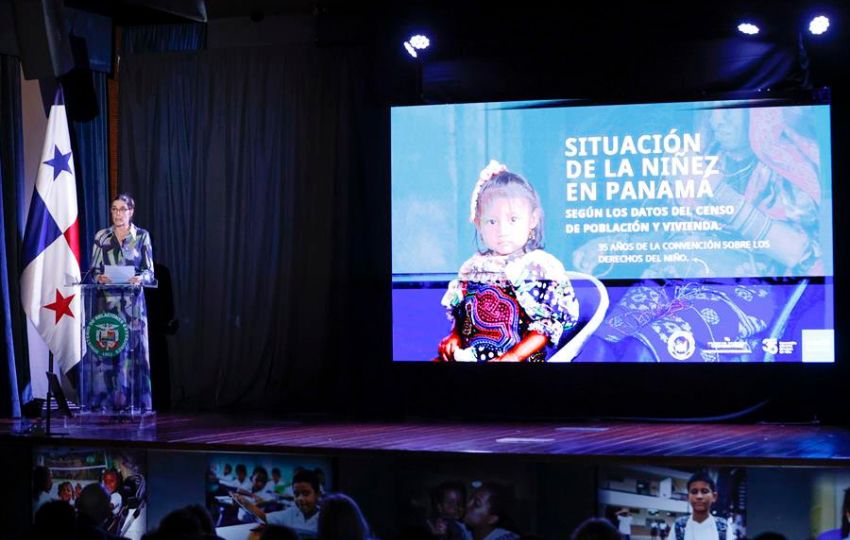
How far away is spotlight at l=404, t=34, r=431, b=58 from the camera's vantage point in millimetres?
7312

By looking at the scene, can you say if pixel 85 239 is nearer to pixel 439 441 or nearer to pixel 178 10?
pixel 178 10

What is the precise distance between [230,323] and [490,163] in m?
2.28

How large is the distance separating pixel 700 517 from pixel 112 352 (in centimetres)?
344

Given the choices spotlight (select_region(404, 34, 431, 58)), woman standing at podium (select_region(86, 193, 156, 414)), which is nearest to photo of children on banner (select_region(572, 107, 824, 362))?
spotlight (select_region(404, 34, 431, 58))

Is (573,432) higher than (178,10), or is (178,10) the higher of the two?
(178,10)

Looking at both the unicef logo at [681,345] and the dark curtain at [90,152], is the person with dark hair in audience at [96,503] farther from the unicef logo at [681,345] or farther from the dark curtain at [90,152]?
the unicef logo at [681,345]

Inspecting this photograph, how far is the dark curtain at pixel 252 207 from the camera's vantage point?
7.88 meters

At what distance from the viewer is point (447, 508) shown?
5047 millimetres

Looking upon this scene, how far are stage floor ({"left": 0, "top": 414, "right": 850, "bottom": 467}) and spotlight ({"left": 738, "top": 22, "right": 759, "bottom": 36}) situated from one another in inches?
94.4

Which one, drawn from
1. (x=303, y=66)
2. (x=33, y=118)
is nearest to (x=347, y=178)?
(x=303, y=66)

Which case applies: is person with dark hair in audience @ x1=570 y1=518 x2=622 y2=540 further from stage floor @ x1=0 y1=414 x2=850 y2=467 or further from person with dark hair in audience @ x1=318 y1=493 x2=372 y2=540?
stage floor @ x1=0 y1=414 x2=850 y2=467

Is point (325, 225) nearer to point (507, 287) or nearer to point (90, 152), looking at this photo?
point (507, 287)

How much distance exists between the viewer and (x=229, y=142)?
8.13 m

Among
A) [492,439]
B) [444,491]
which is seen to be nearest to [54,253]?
[492,439]
